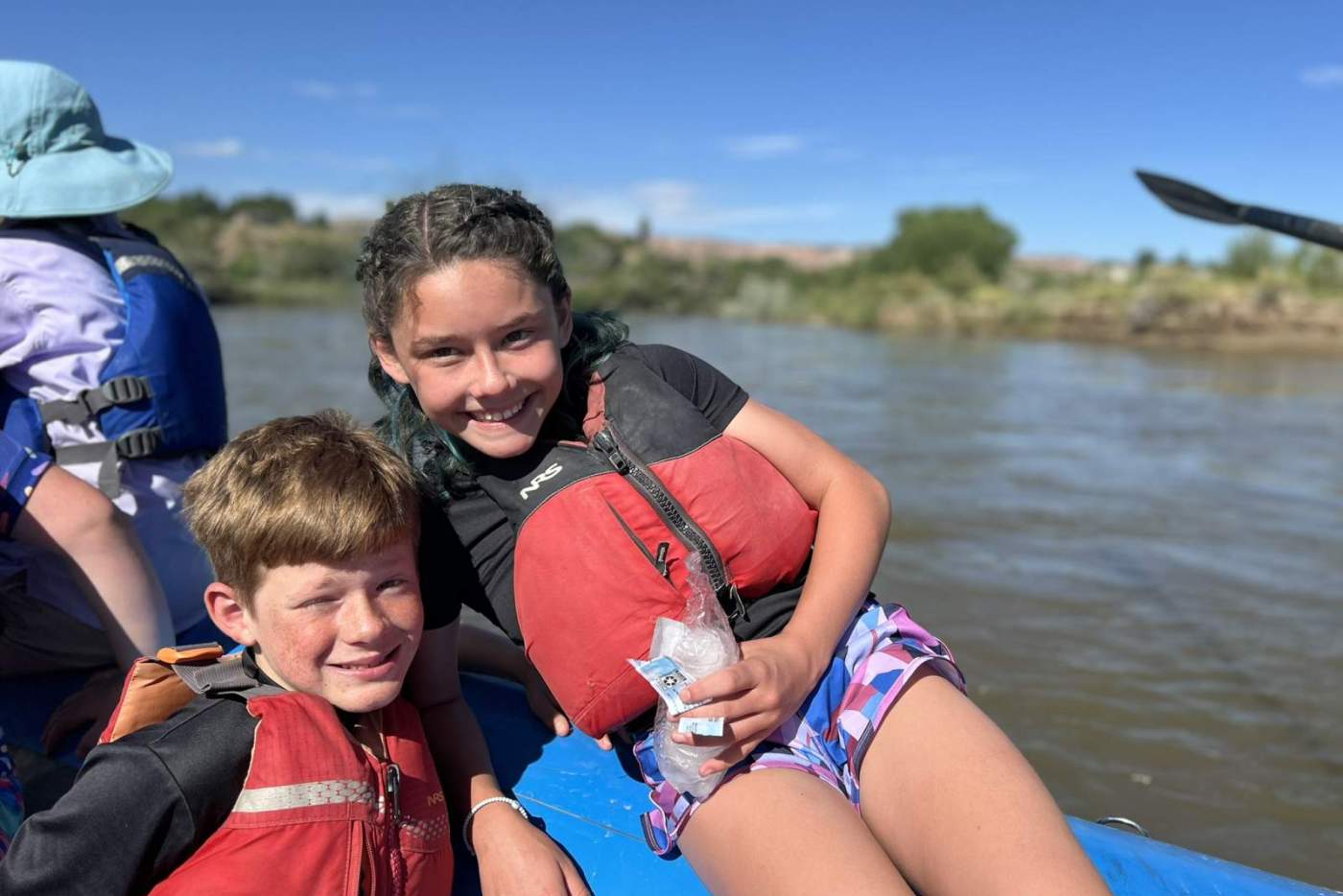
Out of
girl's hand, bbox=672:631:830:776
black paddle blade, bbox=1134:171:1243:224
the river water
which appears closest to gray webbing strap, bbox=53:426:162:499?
girl's hand, bbox=672:631:830:776

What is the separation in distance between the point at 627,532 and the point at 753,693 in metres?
0.34

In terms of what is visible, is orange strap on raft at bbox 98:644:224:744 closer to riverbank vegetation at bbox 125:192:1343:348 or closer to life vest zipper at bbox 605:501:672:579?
life vest zipper at bbox 605:501:672:579

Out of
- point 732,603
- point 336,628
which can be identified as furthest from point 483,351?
point 732,603

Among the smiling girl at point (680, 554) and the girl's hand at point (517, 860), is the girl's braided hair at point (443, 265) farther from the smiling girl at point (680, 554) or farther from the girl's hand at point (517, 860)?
the girl's hand at point (517, 860)

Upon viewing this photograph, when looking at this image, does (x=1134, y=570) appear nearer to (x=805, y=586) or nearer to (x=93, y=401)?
(x=805, y=586)

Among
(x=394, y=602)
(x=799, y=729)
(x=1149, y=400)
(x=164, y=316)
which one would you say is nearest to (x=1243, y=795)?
(x=799, y=729)

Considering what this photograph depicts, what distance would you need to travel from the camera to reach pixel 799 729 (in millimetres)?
1661

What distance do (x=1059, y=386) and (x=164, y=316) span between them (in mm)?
12346

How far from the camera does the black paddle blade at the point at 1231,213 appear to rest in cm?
317

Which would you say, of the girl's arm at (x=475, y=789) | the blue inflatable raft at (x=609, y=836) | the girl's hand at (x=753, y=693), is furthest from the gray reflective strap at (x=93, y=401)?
the girl's hand at (x=753, y=693)

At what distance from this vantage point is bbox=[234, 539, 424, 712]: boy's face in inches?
58.2

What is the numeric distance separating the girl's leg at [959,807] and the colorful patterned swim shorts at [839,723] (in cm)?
3

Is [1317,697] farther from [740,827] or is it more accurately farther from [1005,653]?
[740,827]

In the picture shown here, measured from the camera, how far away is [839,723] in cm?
166
